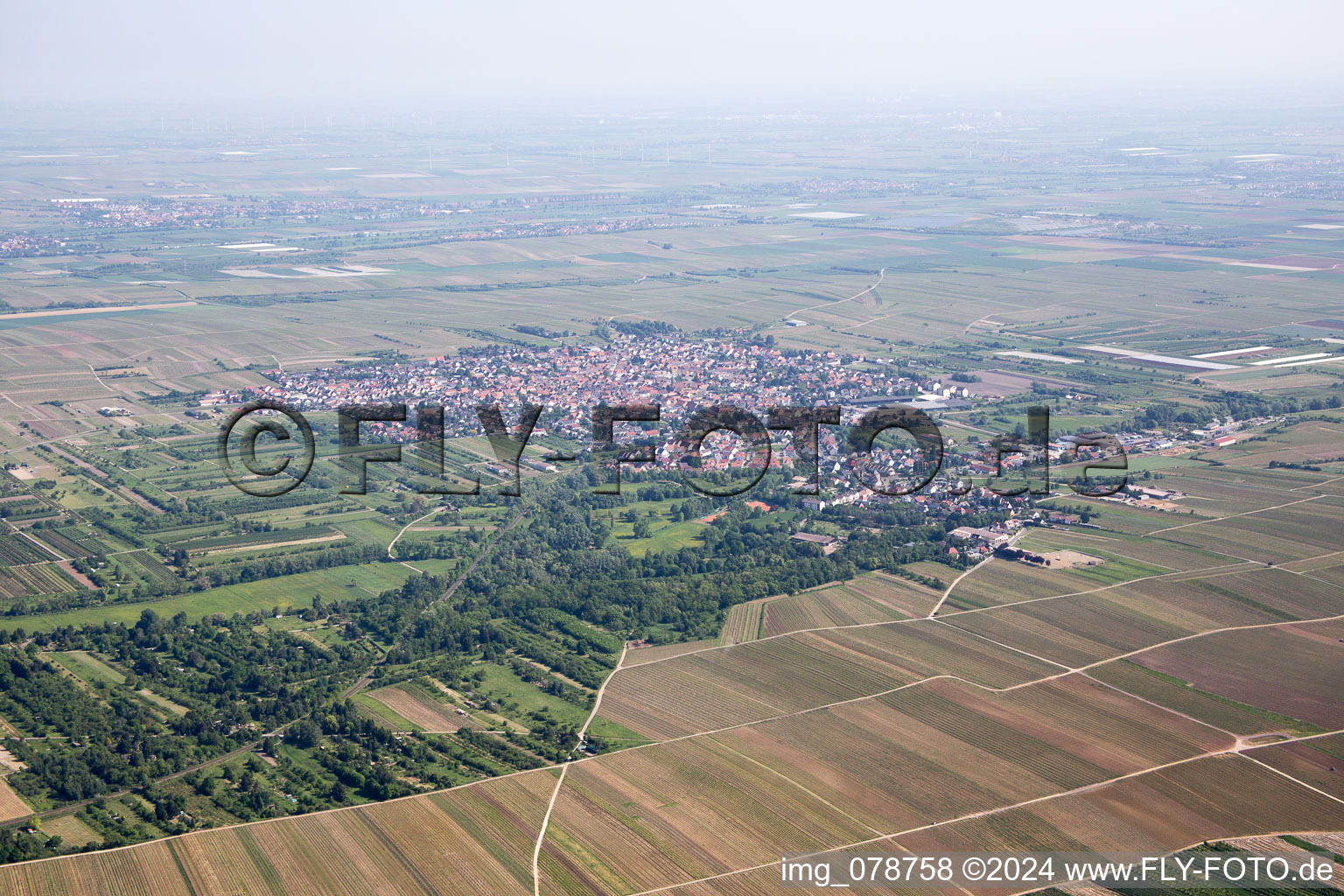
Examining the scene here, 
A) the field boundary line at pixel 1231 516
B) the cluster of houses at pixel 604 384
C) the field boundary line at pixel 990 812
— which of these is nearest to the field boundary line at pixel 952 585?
the field boundary line at pixel 1231 516

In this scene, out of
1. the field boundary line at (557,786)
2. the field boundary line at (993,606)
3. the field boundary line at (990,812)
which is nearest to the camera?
the field boundary line at (990,812)

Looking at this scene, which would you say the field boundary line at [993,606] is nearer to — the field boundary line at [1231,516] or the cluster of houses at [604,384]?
the field boundary line at [1231,516]

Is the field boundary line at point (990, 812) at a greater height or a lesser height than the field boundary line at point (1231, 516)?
lesser

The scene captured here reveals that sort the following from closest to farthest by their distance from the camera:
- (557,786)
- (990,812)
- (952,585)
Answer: (990,812)
(557,786)
(952,585)

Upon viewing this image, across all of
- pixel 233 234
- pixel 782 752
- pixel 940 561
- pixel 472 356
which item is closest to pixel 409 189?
pixel 233 234

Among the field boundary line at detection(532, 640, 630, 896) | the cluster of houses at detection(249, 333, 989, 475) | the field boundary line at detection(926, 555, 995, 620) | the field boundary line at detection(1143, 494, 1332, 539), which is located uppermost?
the cluster of houses at detection(249, 333, 989, 475)
